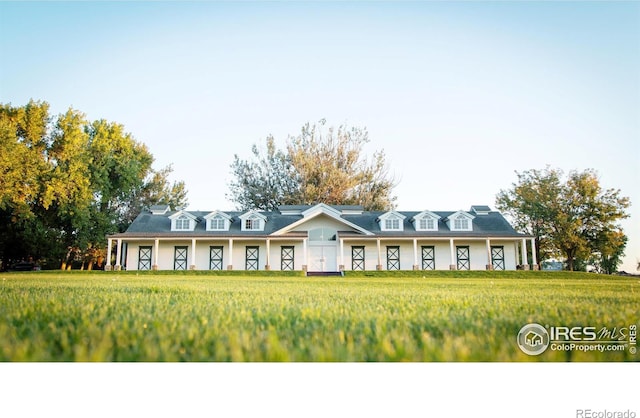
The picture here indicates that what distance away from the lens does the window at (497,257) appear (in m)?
29.9

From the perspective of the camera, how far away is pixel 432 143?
9.04m

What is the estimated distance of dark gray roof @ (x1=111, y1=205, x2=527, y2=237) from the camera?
28.6 metres

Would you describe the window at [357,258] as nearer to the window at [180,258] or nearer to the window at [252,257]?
the window at [252,257]

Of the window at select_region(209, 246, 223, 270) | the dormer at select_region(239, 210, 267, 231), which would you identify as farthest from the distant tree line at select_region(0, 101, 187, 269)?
the dormer at select_region(239, 210, 267, 231)

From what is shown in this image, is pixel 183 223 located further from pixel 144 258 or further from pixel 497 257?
pixel 497 257

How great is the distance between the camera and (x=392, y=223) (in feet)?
98.9

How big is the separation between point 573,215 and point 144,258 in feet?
→ 106

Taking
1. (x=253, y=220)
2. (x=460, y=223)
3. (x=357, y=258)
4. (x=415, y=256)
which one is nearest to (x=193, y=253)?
(x=253, y=220)

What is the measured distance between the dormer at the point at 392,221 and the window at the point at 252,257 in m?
8.94

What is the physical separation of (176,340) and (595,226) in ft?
124

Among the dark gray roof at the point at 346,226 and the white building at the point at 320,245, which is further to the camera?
the white building at the point at 320,245

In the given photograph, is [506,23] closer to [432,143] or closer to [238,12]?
[238,12]

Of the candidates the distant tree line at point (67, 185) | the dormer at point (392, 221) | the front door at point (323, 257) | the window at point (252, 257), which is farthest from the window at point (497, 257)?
the distant tree line at point (67, 185)
